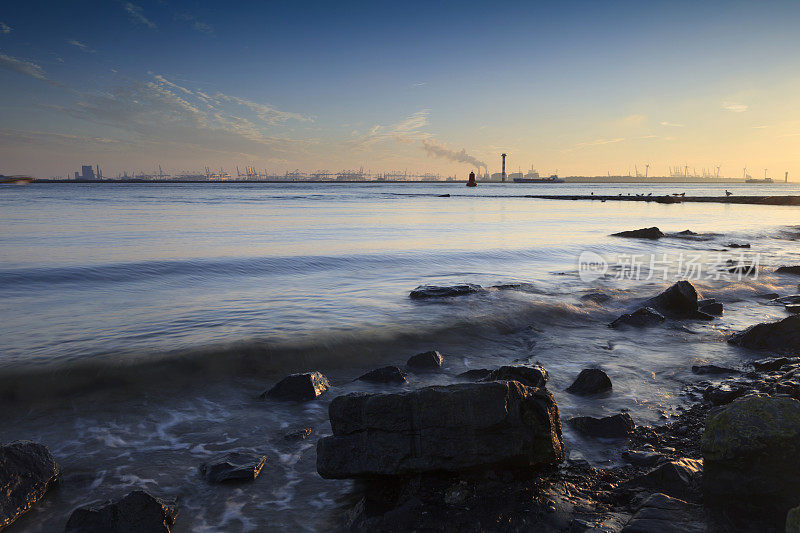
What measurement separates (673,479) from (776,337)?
20.4 feet

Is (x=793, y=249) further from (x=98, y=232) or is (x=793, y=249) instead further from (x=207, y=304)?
(x=98, y=232)

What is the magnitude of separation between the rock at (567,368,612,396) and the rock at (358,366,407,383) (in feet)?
8.16

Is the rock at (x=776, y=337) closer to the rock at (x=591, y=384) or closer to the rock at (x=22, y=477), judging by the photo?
the rock at (x=591, y=384)

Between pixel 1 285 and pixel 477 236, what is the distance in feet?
78.5

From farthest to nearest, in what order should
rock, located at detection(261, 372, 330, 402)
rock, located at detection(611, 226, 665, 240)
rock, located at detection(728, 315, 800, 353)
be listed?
rock, located at detection(611, 226, 665, 240)
rock, located at detection(728, 315, 800, 353)
rock, located at detection(261, 372, 330, 402)

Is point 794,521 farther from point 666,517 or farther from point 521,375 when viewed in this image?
point 521,375

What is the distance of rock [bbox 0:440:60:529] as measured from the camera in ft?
13.3

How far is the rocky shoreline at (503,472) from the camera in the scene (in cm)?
371

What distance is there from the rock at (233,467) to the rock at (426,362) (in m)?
3.29

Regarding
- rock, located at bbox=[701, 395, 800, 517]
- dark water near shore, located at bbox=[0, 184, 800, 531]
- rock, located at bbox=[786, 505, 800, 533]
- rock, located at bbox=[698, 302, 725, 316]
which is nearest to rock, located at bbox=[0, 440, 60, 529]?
dark water near shore, located at bbox=[0, 184, 800, 531]

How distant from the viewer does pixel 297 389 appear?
21.9 ft

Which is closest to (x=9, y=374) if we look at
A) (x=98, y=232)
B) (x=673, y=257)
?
(x=673, y=257)

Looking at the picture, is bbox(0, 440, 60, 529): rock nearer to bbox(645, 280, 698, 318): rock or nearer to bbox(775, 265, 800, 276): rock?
bbox(645, 280, 698, 318): rock

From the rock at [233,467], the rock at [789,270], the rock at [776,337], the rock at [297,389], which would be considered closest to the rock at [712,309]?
the rock at [776,337]
